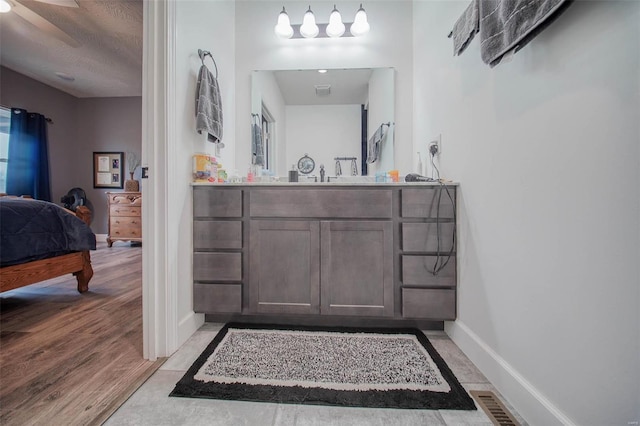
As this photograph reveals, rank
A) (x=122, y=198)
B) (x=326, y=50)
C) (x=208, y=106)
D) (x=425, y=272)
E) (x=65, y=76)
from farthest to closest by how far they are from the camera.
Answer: (x=122, y=198) < (x=65, y=76) < (x=326, y=50) < (x=208, y=106) < (x=425, y=272)

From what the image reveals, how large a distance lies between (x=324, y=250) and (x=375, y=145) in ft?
3.59

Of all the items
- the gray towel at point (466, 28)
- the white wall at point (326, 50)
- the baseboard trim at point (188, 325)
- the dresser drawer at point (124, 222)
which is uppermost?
the white wall at point (326, 50)

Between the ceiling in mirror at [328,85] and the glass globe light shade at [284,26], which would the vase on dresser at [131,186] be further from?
the glass globe light shade at [284,26]

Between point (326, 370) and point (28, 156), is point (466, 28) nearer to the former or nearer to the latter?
point (326, 370)

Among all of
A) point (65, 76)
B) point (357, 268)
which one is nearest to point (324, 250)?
point (357, 268)

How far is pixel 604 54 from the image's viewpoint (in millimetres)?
656

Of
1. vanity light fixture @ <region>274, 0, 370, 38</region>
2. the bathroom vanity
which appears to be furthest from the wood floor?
vanity light fixture @ <region>274, 0, 370, 38</region>

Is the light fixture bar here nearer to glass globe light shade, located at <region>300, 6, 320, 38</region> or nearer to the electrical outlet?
glass globe light shade, located at <region>300, 6, 320, 38</region>

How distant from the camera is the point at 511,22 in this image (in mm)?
857

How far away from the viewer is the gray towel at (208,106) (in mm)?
1491

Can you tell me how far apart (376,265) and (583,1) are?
1.22 m

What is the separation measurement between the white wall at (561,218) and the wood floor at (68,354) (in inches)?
59.4

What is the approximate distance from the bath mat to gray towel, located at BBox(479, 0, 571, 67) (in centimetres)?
129

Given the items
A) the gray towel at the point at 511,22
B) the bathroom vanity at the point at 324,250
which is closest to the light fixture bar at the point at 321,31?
the gray towel at the point at 511,22
